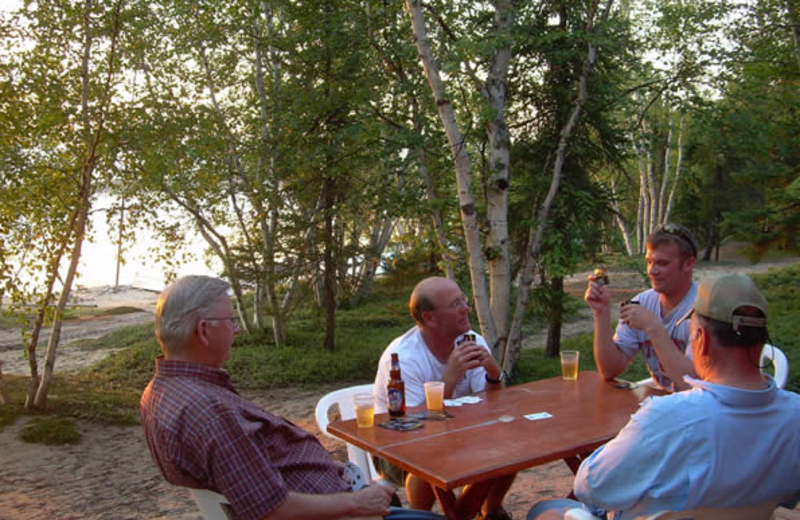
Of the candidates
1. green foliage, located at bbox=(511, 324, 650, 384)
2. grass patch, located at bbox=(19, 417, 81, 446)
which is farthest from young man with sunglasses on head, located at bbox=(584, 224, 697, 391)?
grass patch, located at bbox=(19, 417, 81, 446)

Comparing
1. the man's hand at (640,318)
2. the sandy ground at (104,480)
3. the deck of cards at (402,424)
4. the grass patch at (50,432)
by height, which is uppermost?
the man's hand at (640,318)

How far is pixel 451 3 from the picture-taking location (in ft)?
29.1

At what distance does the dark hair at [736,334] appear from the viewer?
1899 millimetres

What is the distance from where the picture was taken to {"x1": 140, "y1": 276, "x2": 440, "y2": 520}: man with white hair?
2.26 meters

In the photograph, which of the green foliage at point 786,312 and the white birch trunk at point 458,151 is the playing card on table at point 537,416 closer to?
the white birch trunk at point 458,151

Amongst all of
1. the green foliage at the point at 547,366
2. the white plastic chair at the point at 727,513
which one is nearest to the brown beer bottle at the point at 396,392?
the white plastic chair at the point at 727,513

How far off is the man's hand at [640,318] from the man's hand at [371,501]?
5.28ft

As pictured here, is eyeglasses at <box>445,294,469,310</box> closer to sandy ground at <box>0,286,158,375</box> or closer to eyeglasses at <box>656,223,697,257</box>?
eyeglasses at <box>656,223,697,257</box>

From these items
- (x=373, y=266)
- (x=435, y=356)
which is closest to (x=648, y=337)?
(x=435, y=356)

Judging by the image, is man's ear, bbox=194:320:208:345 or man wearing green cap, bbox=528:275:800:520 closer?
man wearing green cap, bbox=528:275:800:520

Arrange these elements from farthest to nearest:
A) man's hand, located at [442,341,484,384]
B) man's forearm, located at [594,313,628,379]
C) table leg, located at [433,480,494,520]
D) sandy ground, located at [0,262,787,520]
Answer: sandy ground, located at [0,262,787,520]
man's forearm, located at [594,313,628,379]
man's hand, located at [442,341,484,384]
table leg, located at [433,480,494,520]

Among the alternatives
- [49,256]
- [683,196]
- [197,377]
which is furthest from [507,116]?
[683,196]

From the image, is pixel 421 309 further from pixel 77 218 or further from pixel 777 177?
pixel 777 177

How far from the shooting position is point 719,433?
73.4 inches
